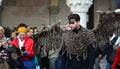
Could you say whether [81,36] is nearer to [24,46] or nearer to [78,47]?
[78,47]

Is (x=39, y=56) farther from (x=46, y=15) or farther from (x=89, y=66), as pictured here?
(x=46, y=15)

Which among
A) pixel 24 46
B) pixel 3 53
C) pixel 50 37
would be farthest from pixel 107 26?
pixel 3 53

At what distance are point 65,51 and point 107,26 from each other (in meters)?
2.46

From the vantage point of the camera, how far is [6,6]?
18.5 metres

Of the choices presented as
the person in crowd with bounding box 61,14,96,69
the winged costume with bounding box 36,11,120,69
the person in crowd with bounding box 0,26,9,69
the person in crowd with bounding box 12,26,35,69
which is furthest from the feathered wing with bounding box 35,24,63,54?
the person in crowd with bounding box 61,14,96,69

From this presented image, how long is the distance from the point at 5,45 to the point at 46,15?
989 cm

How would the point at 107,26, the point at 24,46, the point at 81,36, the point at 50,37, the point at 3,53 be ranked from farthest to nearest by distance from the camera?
the point at 50,37 < the point at 107,26 < the point at 24,46 < the point at 3,53 < the point at 81,36

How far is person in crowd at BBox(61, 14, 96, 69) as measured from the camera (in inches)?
281

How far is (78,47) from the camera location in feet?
23.6

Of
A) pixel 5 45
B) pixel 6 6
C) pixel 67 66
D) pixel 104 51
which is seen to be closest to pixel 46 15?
pixel 6 6

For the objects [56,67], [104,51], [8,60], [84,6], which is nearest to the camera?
[8,60]

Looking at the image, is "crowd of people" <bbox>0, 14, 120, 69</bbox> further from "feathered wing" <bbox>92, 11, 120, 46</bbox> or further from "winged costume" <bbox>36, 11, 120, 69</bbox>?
"feathered wing" <bbox>92, 11, 120, 46</bbox>

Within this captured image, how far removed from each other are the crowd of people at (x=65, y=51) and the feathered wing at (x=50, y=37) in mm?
134

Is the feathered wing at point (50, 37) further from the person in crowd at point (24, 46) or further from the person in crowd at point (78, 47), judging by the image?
A: the person in crowd at point (78, 47)
